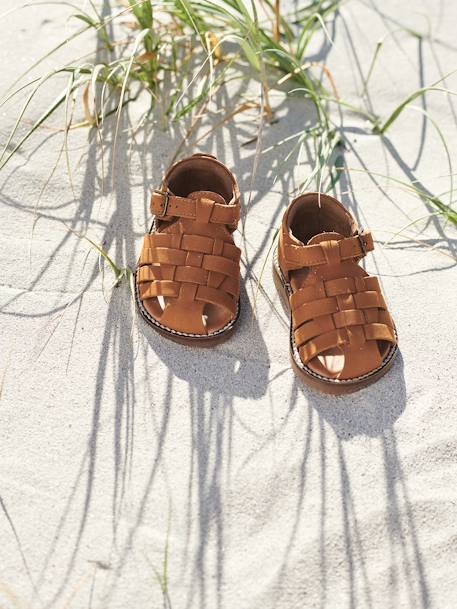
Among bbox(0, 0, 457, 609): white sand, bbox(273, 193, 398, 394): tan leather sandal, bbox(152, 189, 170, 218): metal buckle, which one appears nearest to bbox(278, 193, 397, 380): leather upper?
bbox(273, 193, 398, 394): tan leather sandal

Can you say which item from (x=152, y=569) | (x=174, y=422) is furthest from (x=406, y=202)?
(x=152, y=569)

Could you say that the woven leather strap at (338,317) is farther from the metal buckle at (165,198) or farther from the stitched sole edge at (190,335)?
the metal buckle at (165,198)

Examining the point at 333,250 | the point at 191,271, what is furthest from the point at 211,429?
the point at 333,250

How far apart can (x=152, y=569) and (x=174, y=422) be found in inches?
14.4

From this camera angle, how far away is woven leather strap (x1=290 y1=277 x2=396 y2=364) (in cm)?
179

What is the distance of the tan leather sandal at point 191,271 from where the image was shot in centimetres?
184

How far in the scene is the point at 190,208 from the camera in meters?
1.86

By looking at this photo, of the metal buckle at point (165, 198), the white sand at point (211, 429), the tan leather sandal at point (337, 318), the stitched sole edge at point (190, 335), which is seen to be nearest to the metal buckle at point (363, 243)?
the tan leather sandal at point (337, 318)

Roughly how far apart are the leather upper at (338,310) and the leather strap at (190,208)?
167 mm

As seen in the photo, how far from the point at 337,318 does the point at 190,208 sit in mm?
480

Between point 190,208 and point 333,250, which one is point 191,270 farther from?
point 333,250

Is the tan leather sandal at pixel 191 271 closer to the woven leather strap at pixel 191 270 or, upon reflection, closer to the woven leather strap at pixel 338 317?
the woven leather strap at pixel 191 270

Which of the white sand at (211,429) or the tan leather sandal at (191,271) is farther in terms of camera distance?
the tan leather sandal at (191,271)

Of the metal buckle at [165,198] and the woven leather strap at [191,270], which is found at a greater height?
the metal buckle at [165,198]
